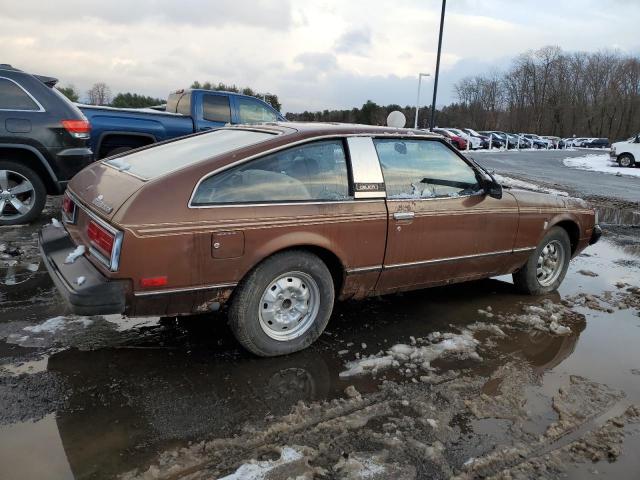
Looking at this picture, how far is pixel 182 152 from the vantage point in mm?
3811

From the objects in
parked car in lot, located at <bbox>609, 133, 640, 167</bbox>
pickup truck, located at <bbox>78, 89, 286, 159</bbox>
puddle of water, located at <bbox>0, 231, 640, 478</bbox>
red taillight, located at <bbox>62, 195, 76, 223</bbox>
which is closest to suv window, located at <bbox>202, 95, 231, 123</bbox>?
pickup truck, located at <bbox>78, 89, 286, 159</bbox>

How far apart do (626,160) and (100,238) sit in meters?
29.2

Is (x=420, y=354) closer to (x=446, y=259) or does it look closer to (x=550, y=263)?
(x=446, y=259)

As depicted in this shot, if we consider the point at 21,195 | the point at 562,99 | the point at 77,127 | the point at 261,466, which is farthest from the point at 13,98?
the point at 562,99

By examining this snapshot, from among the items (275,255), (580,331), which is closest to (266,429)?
(275,255)

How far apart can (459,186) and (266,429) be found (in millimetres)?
2684

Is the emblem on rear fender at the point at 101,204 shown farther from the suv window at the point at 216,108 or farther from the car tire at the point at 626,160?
the car tire at the point at 626,160

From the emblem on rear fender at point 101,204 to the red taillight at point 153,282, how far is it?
0.49m

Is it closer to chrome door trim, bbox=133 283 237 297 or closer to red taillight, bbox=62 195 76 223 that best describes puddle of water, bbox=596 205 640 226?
chrome door trim, bbox=133 283 237 297

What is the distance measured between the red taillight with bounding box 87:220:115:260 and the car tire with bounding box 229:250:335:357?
0.82 meters

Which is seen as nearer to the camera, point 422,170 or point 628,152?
point 422,170

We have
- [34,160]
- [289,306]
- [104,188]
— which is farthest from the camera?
[34,160]

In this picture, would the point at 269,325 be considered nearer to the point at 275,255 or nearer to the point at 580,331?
the point at 275,255

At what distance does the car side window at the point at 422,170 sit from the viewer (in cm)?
402
